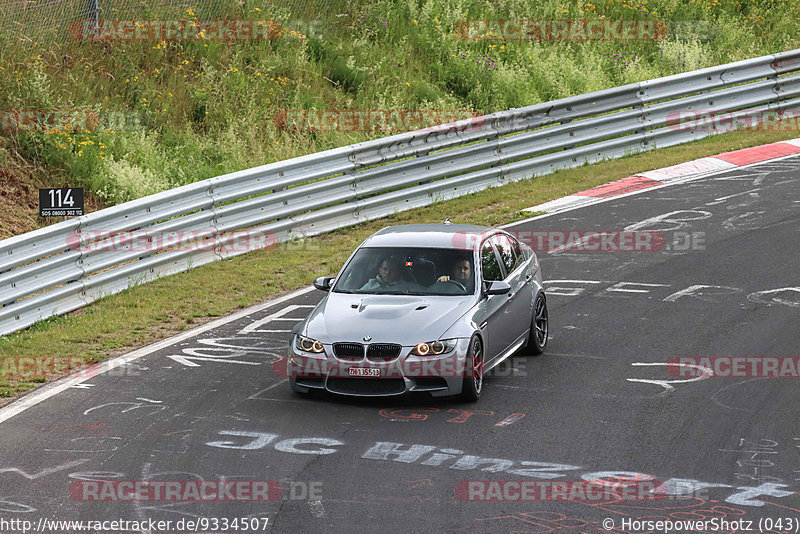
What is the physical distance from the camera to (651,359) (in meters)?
A: 11.0

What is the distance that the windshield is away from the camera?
423 inches

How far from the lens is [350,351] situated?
9.84 metres

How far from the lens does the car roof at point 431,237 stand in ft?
36.9

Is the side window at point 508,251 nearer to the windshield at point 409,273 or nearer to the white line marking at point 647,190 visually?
the windshield at point 409,273

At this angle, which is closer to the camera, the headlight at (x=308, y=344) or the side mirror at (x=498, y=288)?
the headlight at (x=308, y=344)

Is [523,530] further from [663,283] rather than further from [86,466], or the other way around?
[663,283]

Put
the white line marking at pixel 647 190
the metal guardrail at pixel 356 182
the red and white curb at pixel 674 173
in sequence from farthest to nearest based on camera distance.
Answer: the red and white curb at pixel 674 173, the white line marking at pixel 647 190, the metal guardrail at pixel 356 182

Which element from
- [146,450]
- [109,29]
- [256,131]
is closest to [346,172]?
[256,131]

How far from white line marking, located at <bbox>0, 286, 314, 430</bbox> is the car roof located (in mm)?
2516

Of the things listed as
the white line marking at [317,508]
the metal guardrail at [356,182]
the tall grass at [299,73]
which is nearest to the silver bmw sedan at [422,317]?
the white line marking at [317,508]

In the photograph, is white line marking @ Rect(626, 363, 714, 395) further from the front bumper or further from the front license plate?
the front license plate

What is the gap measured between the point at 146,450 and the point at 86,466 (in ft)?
1.73

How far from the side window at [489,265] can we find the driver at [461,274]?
8.3 inches

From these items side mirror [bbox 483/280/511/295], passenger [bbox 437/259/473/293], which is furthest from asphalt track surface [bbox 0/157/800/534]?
passenger [bbox 437/259/473/293]
